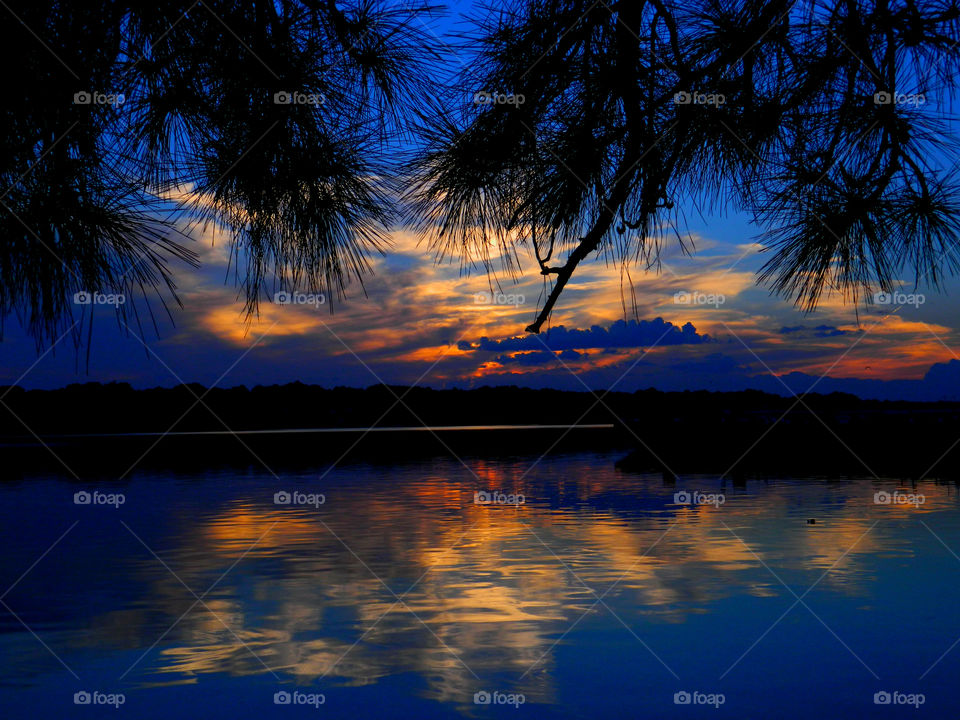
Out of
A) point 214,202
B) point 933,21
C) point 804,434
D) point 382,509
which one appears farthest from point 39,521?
point 804,434

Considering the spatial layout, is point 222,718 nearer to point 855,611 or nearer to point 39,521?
point 855,611

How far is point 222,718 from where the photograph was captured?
7426 mm

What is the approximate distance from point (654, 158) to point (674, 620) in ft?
23.9
